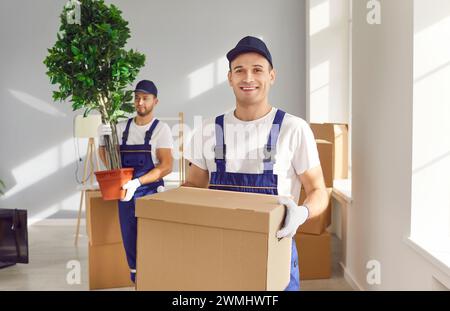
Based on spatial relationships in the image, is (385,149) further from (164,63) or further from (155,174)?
(164,63)

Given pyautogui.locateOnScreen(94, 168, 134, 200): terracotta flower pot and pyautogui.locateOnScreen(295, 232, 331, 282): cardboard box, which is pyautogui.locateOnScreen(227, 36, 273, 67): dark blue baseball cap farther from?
pyautogui.locateOnScreen(295, 232, 331, 282): cardboard box

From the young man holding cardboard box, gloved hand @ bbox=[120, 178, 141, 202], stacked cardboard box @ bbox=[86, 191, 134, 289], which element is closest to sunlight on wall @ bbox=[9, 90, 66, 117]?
stacked cardboard box @ bbox=[86, 191, 134, 289]

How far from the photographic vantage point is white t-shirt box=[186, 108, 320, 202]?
172 cm

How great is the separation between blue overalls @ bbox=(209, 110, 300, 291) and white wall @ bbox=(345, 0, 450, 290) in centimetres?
77

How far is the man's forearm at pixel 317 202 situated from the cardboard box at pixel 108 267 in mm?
2086

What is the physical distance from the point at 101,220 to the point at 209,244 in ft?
7.28

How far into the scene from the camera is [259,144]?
1741mm

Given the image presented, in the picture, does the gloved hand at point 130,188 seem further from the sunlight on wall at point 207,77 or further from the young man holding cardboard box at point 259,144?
the sunlight on wall at point 207,77

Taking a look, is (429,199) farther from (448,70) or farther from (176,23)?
(176,23)

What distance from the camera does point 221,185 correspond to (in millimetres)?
1761

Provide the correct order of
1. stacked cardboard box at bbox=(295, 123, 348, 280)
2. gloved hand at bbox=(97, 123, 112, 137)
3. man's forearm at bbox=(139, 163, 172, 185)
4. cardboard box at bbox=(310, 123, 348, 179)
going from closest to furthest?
gloved hand at bbox=(97, 123, 112, 137)
man's forearm at bbox=(139, 163, 172, 185)
stacked cardboard box at bbox=(295, 123, 348, 280)
cardboard box at bbox=(310, 123, 348, 179)

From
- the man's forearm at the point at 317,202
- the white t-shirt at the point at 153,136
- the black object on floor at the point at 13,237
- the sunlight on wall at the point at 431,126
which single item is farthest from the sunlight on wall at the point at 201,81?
the man's forearm at the point at 317,202
